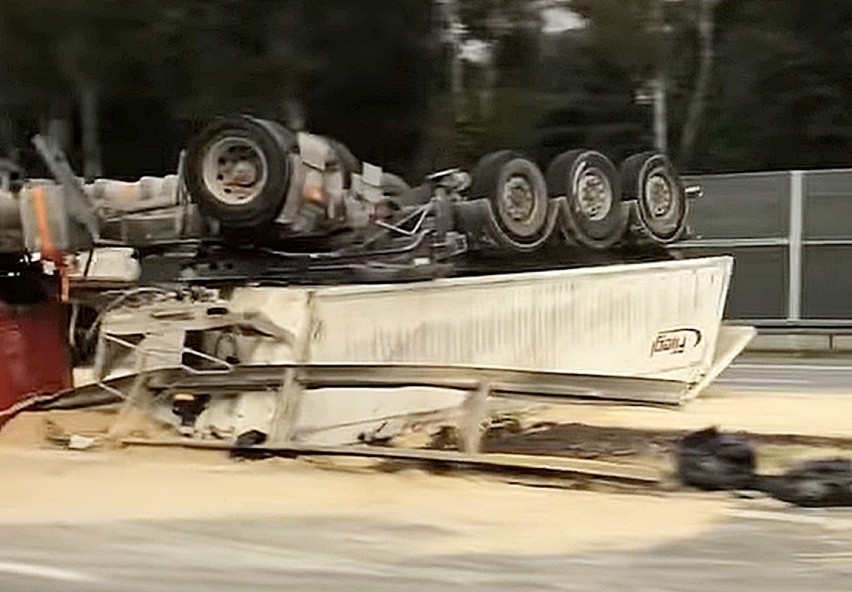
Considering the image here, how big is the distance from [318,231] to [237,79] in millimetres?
24998

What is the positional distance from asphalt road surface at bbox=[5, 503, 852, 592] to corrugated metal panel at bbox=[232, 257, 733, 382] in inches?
131

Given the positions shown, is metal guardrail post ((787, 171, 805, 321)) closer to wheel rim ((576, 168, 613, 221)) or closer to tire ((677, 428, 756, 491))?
wheel rim ((576, 168, 613, 221))

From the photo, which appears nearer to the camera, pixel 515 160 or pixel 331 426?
pixel 331 426

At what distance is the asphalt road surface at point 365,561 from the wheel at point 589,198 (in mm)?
6748

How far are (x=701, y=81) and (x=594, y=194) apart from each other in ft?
94.8

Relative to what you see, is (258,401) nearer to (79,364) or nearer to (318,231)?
(318,231)

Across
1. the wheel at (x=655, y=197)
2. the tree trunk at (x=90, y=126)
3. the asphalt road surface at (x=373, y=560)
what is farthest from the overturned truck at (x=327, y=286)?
the tree trunk at (x=90, y=126)

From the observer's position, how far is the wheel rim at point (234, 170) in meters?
12.0

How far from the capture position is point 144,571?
769cm

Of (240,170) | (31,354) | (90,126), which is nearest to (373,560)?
(240,170)

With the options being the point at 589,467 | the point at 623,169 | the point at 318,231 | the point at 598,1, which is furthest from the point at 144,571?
the point at 598,1

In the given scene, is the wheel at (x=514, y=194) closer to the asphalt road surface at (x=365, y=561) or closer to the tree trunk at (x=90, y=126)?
the asphalt road surface at (x=365, y=561)

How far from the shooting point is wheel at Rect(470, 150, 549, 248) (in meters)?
14.5

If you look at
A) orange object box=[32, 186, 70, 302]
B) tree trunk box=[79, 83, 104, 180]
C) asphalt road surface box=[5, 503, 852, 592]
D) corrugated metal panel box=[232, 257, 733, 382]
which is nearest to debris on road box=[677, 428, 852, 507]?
asphalt road surface box=[5, 503, 852, 592]
